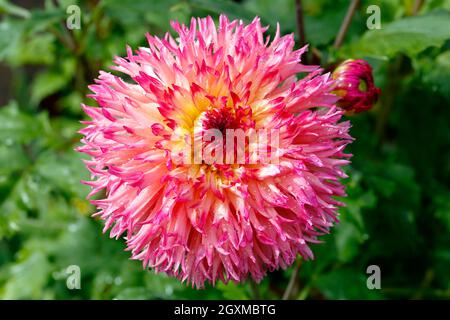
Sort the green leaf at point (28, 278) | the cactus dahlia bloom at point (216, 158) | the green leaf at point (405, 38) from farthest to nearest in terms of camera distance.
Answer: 1. the green leaf at point (28, 278)
2. the green leaf at point (405, 38)
3. the cactus dahlia bloom at point (216, 158)

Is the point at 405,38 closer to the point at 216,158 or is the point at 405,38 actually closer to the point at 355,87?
the point at 355,87

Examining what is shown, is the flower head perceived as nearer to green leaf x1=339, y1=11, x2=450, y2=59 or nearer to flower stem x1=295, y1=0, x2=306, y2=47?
green leaf x1=339, y1=11, x2=450, y2=59

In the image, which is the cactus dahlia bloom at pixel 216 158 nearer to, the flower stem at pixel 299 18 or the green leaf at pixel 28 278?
the flower stem at pixel 299 18

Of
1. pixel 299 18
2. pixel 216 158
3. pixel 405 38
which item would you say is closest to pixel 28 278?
pixel 216 158

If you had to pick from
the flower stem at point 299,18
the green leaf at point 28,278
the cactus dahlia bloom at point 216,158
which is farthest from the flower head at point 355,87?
the green leaf at point 28,278

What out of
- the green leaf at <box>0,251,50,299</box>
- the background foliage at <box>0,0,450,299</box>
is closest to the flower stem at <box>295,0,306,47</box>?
the background foliage at <box>0,0,450,299</box>
